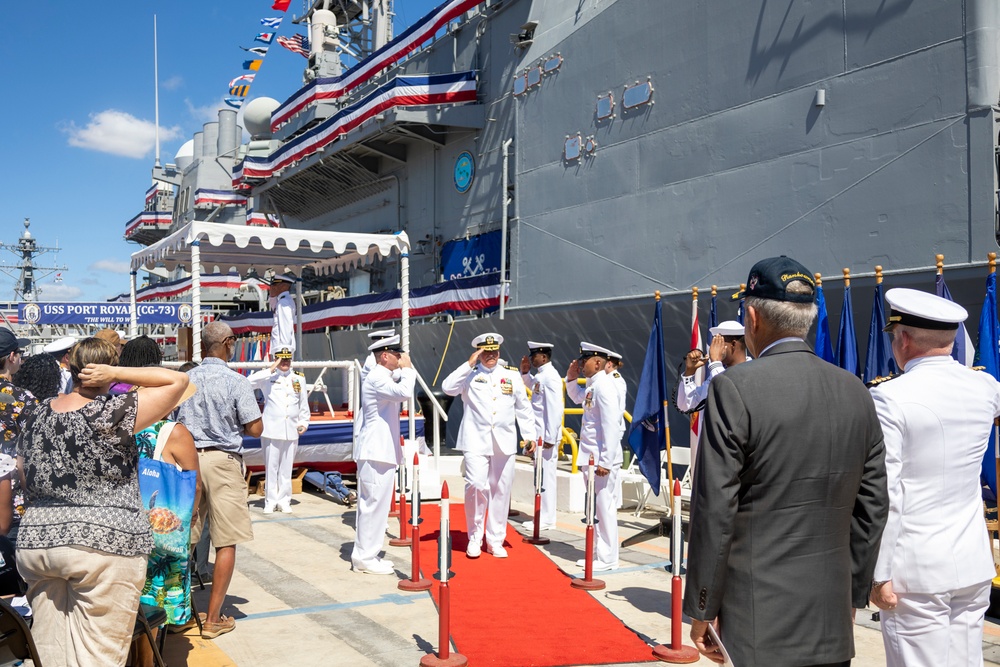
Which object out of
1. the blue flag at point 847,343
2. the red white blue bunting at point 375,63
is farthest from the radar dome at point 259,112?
the blue flag at point 847,343

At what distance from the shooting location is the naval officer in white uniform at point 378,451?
6.51 meters

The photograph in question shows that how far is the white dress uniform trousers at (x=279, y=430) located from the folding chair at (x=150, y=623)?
5177 millimetres

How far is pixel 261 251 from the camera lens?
1193 cm

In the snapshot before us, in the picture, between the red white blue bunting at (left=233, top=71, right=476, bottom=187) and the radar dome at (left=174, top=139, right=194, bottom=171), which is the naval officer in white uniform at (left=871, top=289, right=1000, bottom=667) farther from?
the radar dome at (left=174, top=139, right=194, bottom=171)

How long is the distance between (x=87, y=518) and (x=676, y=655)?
3.19 meters

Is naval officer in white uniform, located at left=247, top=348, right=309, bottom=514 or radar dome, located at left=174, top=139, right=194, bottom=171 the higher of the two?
radar dome, located at left=174, top=139, right=194, bottom=171

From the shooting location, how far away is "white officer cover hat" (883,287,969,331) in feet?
9.13

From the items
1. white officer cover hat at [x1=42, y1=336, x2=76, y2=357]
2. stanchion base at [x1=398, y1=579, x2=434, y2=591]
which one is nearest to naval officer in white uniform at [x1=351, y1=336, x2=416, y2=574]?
stanchion base at [x1=398, y1=579, x2=434, y2=591]

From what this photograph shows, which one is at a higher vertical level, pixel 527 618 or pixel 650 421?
pixel 650 421

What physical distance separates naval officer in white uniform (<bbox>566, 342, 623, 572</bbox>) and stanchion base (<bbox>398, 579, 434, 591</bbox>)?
1.47 meters

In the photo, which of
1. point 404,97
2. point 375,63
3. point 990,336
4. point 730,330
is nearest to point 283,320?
point 730,330

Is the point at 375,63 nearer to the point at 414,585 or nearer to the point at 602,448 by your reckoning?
the point at 602,448

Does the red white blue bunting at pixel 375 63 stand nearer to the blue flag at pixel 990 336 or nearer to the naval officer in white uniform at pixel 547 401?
the naval officer in white uniform at pixel 547 401

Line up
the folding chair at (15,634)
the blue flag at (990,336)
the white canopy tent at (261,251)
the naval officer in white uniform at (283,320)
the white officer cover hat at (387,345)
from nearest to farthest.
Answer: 1. the folding chair at (15,634)
2. the blue flag at (990,336)
3. the white officer cover hat at (387,345)
4. the white canopy tent at (261,251)
5. the naval officer in white uniform at (283,320)
